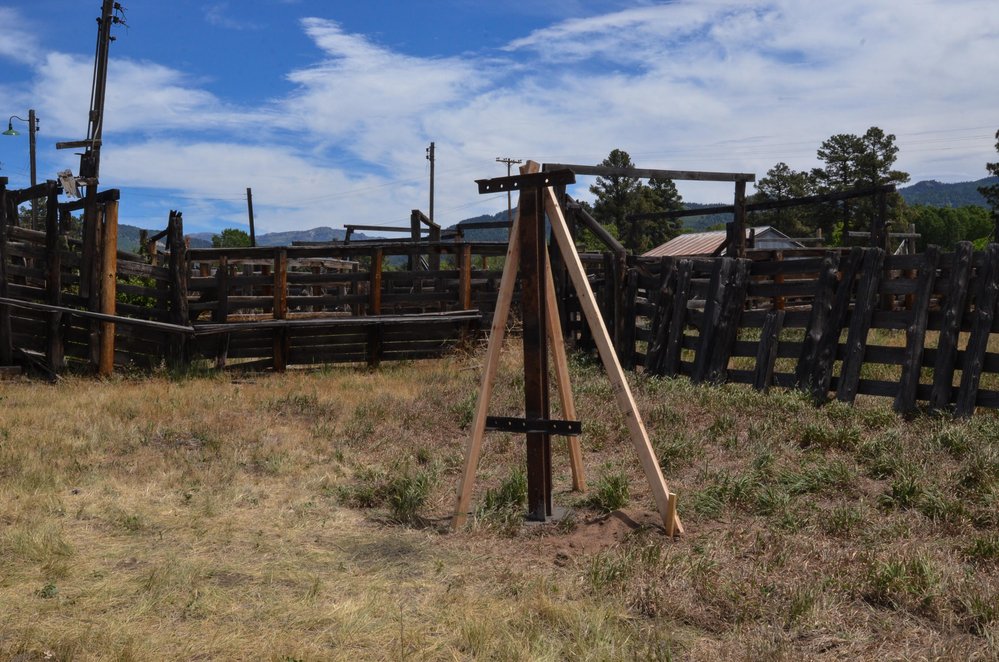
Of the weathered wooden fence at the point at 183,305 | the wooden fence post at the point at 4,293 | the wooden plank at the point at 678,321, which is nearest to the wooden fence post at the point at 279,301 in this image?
the weathered wooden fence at the point at 183,305

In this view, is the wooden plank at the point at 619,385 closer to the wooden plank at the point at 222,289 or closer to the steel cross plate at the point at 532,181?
the steel cross plate at the point at 532,181

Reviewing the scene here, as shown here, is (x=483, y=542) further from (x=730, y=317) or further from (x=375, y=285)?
(x=375, y=285)

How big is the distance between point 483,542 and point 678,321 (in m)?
6.85

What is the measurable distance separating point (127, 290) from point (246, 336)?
1934mm

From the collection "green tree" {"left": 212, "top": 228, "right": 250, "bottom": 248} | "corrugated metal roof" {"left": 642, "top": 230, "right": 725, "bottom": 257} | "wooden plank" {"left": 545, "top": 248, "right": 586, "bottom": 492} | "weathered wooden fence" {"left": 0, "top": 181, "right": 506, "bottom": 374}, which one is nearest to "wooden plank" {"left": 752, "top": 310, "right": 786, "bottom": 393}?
"wooden plank" {"left": 545, "top": 248, "right": 586, "bottom": 492}

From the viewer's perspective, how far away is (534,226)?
6.03 metres

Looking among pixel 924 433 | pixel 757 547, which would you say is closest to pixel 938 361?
pixel 924 433

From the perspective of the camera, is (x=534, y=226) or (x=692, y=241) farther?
(x=692, y=241)

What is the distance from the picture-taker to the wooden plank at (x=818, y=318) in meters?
9.82

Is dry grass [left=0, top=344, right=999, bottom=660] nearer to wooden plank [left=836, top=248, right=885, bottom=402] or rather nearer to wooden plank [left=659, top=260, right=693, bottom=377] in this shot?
wooden plank [left=836, top=248, right=885, bottom=402]

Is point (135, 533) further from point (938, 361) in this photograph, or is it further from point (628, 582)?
point (938, 361)

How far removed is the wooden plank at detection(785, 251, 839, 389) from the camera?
9820 millimetres

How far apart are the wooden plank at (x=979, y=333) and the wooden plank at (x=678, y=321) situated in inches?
152

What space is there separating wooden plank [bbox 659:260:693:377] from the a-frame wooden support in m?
5.63
